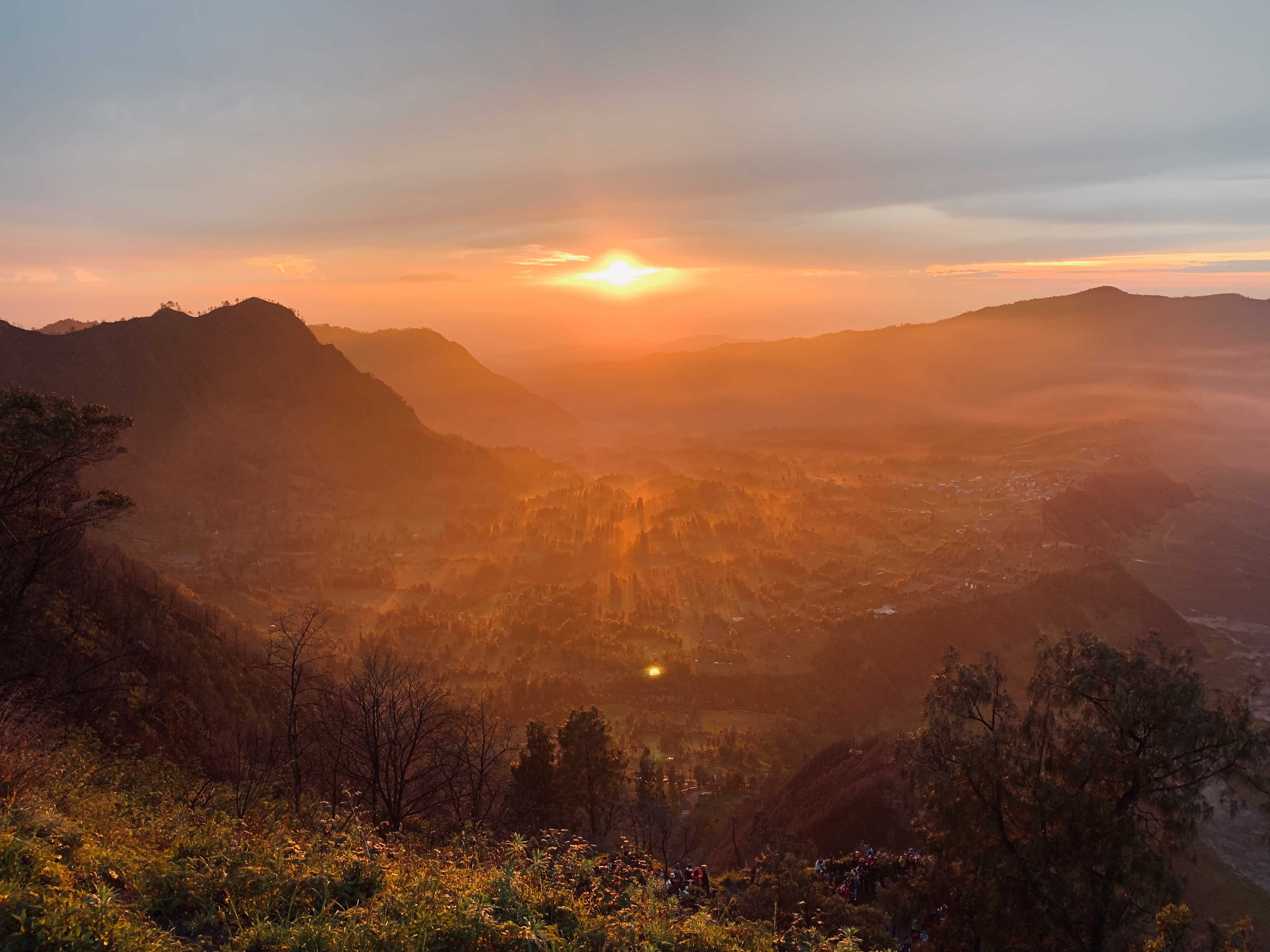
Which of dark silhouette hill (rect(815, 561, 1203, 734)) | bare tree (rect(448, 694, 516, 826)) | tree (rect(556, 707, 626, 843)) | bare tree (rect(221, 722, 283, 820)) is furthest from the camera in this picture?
dark silhouette hill (rect(815, 561, 1203, 734))

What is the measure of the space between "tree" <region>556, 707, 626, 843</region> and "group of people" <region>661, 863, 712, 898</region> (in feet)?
23.7

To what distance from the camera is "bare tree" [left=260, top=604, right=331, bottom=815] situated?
17.9m

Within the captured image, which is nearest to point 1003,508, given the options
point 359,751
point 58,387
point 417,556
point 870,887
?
point 417,556

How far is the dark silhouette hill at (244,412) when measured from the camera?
271ft

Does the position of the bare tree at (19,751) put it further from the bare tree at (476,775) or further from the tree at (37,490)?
the bare tree at (476,775)

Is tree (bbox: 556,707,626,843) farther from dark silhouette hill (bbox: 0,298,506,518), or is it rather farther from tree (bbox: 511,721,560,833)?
dark silhouette hill (bbox: 0,298,506,518)

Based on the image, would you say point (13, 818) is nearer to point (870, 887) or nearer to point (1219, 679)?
point (870, 887)

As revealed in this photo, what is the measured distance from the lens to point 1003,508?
102188 mm

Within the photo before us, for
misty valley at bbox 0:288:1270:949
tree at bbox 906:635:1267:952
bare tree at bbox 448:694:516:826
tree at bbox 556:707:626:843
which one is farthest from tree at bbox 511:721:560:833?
tree at bbox 906:635:1267:952

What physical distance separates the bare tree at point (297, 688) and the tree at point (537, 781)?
6.99m

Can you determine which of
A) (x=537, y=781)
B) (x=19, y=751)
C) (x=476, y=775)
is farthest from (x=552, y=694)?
(x=19, y=751)

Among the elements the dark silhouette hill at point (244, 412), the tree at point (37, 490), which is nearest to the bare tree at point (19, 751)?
the tree at point (37, 490)

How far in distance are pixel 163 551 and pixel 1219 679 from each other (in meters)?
96.1

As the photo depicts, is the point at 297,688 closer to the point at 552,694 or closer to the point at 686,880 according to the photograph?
the point at 686,880
